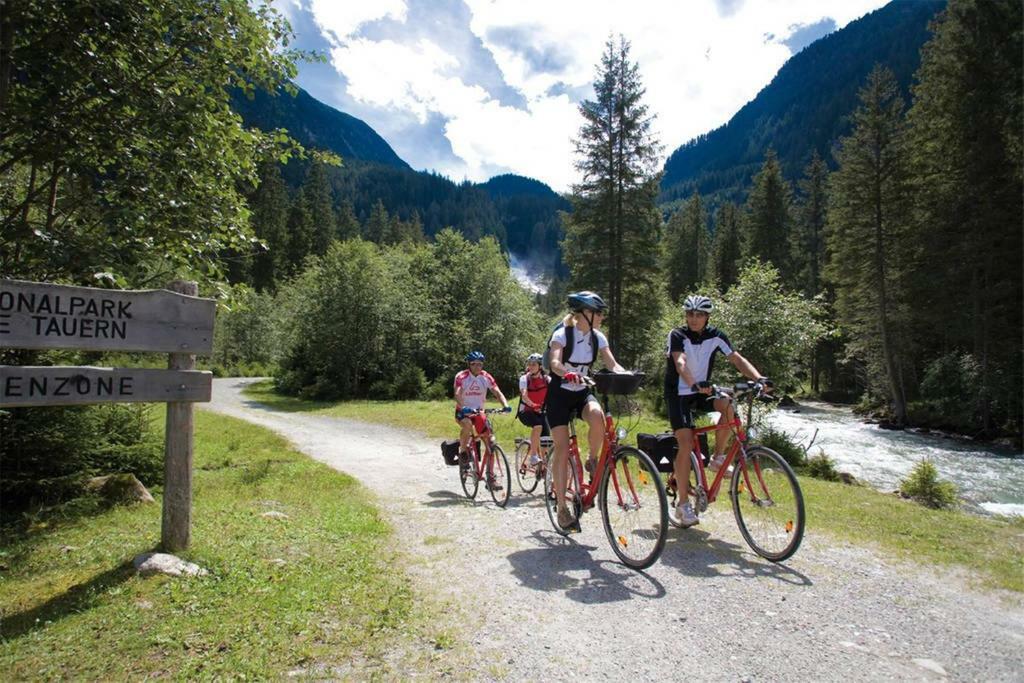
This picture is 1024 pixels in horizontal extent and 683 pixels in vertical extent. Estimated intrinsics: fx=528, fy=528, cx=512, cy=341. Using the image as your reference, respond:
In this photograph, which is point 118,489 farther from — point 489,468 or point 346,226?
point 346,226

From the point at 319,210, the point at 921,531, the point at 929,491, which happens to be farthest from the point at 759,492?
the point at 319,210

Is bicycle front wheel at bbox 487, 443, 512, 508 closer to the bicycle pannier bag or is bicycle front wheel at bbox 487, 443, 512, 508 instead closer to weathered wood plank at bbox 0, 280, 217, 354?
the bicycle pannier bag

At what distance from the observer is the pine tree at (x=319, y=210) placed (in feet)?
284

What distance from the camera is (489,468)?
8.10 meters

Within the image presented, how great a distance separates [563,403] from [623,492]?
1070mm

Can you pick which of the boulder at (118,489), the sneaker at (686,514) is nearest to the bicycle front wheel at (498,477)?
the sneaker at (686,514)

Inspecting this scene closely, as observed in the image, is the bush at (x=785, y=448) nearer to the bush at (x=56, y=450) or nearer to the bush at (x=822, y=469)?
the bush at (x=822, y=469)

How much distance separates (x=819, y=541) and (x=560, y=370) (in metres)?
3.73

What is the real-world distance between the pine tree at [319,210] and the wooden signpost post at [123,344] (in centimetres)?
8524

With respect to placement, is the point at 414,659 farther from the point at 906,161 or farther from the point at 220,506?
the point at 906,161

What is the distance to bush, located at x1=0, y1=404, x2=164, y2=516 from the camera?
6938 millimetres

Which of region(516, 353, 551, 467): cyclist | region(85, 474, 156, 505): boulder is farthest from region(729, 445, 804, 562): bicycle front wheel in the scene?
region(85, 474, 156, 505): boulder

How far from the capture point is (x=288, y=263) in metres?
80.2

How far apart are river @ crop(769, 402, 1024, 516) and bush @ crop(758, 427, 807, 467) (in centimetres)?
236
